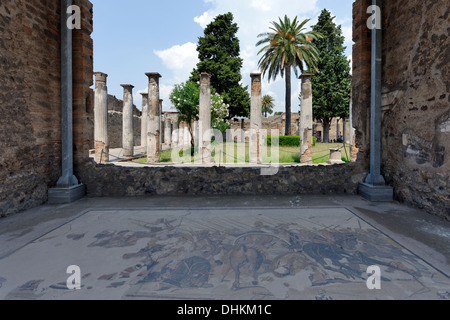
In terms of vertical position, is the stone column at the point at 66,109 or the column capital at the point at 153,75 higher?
the column capital at the point at 153,75

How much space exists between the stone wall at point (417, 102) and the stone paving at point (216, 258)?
75 centimetres

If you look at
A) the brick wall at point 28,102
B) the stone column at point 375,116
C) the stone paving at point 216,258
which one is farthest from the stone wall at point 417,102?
the brick wall at point 28,102

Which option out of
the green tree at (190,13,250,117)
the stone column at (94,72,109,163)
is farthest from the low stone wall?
the green tree at (190,13,250,117)

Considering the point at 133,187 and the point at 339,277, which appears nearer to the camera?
the point at 339,277

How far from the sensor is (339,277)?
1705mm

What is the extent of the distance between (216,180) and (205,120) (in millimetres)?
8061

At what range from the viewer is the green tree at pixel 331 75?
23703 mm

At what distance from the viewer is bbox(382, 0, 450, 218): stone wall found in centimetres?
300

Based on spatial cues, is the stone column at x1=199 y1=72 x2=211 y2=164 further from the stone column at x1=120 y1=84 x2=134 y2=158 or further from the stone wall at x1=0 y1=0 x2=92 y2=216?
the stone wall at x1=0 y1=0 x2=92 y2=216

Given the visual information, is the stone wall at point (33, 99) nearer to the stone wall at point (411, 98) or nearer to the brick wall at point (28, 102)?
the brick wall at point (28, 102)

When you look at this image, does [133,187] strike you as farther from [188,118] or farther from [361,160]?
[188,118]

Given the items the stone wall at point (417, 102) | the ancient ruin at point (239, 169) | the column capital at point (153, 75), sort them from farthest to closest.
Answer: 1. the column capital at point (153, 75)
2. the ancient ruin at point (239, 169)
3. the stone wall at point (417, 102)
